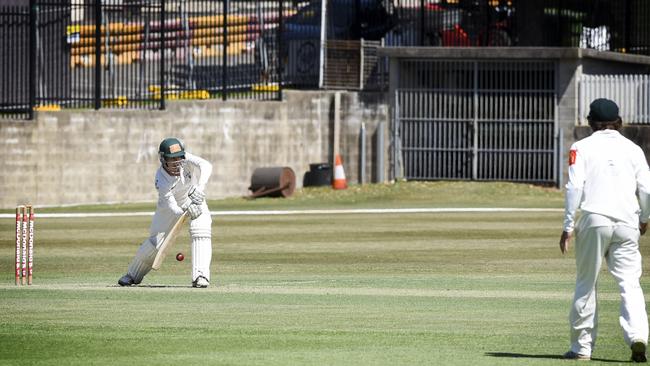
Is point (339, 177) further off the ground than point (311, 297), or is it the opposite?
point (339, 177)

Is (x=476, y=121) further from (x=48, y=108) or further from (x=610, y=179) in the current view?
(x=610, y=179)

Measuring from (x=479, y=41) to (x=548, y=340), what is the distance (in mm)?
26062

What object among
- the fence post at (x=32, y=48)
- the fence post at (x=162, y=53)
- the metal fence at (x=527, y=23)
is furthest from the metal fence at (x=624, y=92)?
the fence post at (x=32, y=48)

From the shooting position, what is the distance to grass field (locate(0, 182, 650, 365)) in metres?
10.5

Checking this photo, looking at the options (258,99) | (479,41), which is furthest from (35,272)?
(479,41)

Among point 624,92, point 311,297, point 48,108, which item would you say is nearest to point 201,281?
point 311,297

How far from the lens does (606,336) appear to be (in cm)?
1141

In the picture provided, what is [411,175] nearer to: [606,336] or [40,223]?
[40,223]

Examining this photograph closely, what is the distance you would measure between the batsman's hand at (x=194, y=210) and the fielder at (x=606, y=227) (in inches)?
216

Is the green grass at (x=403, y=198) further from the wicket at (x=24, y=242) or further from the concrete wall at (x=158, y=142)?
the wicket at (x=24, y=242)

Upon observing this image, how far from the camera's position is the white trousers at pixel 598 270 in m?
9.83

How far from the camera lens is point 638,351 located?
973 cm

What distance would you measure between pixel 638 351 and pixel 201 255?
19.7 feet

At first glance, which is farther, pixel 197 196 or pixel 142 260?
pixel 142 260
